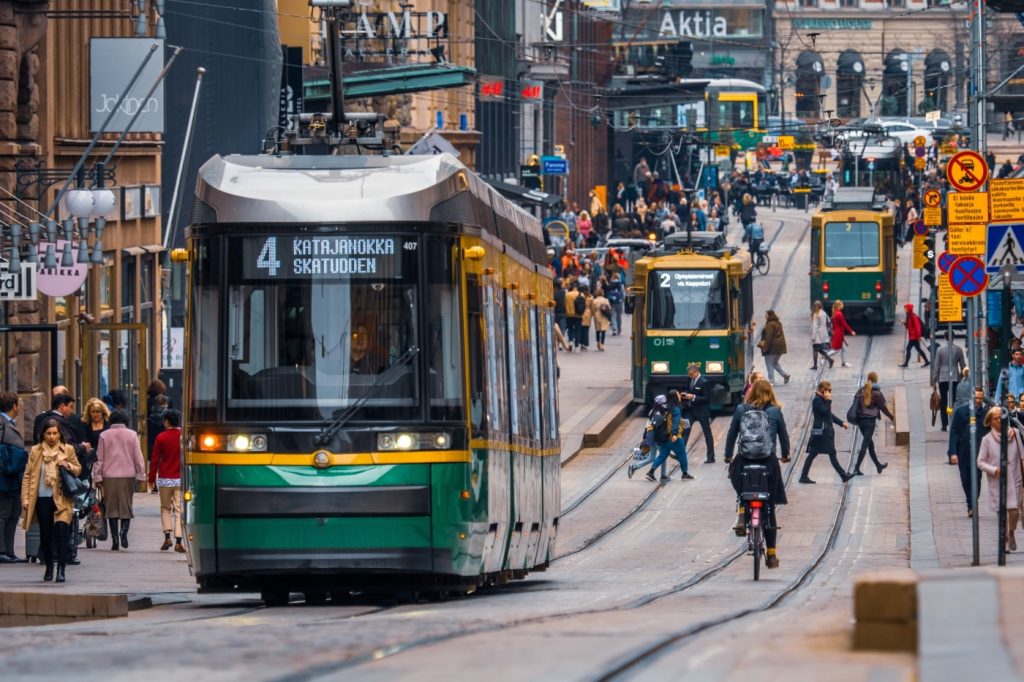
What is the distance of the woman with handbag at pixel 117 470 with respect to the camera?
75.0ft

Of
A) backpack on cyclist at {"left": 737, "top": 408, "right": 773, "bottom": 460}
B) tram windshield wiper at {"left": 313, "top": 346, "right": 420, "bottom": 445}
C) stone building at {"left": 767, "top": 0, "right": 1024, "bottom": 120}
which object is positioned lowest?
backpack on cyclist at {"left": 737, "top": 408, "right": 773, "bottom": 460}

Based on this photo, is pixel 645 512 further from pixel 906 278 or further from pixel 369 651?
pixel 906 278

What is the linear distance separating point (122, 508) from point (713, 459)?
15.3 meters

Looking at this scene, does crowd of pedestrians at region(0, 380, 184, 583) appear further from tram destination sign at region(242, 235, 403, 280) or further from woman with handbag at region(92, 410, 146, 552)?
tram destination sign at region(242, 235, 403, 280)

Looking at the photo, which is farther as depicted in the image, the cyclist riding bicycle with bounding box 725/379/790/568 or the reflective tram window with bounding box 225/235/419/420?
the cyclist riding bicycle with bounding box 725/379/790/568

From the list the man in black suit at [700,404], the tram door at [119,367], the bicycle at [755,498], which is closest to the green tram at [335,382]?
the bicycle at [755,498]

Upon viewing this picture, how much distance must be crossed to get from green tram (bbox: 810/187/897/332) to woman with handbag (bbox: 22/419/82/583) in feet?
124

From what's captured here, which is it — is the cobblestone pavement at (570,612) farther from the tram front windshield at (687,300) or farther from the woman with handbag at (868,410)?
the tram front windshield at (687,300)

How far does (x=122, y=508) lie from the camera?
2294 cm

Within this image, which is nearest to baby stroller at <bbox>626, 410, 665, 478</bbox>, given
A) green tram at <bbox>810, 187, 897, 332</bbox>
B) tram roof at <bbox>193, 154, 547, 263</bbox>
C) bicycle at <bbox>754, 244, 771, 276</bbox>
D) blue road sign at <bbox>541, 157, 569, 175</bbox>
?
tram roof at <bbox>193, 154, 547, 263</bbox>

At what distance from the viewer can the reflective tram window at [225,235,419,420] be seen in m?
14.8

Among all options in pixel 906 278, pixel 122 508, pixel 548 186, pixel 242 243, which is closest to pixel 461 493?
pixel 242 243

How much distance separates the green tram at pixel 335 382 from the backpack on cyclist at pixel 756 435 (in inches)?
210

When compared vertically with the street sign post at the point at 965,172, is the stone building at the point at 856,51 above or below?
above
